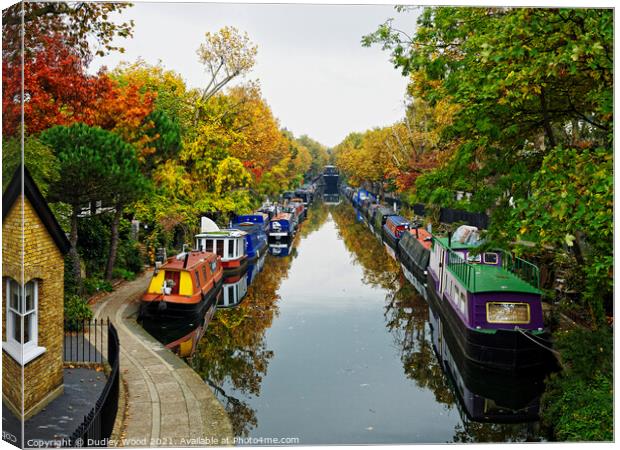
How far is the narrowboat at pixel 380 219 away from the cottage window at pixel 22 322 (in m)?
46.0

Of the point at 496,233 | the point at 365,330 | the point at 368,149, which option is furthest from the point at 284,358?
the point at 368,149

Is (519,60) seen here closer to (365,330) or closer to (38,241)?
(38,241)

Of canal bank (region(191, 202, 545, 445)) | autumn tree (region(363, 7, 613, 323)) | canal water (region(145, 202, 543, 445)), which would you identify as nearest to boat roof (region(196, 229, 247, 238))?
canal bank (region(191, 202, 545, 445))

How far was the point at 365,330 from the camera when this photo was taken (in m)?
23.4

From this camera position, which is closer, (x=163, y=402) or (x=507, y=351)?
(x=163, y=402)

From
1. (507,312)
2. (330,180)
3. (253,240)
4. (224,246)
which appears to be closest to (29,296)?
(507,312)

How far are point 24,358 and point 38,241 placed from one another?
215 cm

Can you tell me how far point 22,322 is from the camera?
10.6 metres

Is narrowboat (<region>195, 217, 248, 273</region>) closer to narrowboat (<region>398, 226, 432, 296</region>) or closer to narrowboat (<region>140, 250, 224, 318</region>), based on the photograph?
narrowboat (<region>140, 250, 224, 318</region>)

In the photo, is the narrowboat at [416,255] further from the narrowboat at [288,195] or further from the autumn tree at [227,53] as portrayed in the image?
the narrowboat at [288,195]

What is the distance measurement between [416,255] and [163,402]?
24.3 metres

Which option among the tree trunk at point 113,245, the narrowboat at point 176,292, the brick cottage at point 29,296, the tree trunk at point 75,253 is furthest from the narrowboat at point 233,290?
the brick cottage at point 29,296

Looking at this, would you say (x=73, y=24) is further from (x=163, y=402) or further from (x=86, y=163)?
(x=163, y=402)

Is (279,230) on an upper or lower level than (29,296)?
lower
